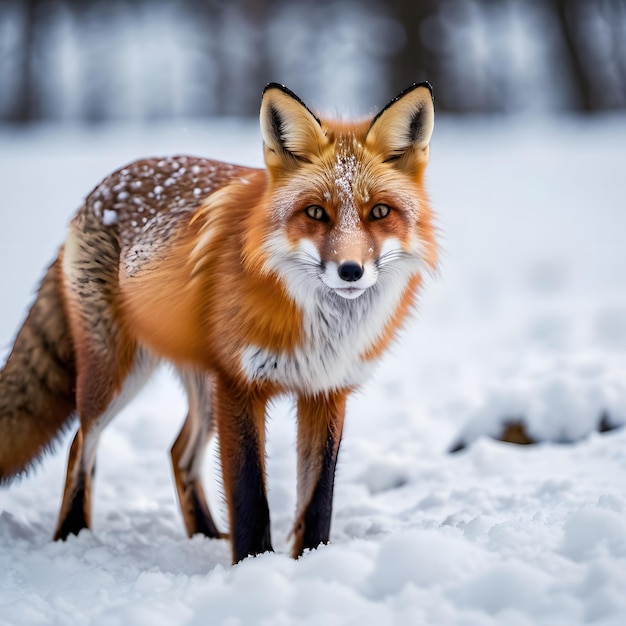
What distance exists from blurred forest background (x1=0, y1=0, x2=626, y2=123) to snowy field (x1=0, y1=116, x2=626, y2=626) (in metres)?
1.86

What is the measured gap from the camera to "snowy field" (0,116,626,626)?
2234 mm

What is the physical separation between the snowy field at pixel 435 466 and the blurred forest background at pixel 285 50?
6.11 ft

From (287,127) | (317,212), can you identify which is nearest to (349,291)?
(317,212)

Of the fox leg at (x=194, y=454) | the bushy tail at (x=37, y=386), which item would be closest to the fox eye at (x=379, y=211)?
the fox leg at (x=194, y=454)

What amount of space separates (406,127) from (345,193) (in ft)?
1.33

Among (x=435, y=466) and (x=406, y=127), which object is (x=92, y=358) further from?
(x=435, y=466)

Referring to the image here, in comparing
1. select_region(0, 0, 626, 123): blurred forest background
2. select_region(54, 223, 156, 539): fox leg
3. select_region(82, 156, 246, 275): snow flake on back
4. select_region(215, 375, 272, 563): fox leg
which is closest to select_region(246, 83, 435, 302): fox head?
select_region(215, 375, 272, 563): fox leg

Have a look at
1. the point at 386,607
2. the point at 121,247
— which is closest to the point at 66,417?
the point at 121,247

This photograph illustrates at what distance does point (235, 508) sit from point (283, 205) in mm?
1202

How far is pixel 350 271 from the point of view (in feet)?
8.25

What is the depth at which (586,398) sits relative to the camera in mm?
4426

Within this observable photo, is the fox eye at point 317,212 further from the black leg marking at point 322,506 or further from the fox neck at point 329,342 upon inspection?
the black leg marking at point 322,506

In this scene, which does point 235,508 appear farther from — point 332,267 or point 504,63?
point 504,63

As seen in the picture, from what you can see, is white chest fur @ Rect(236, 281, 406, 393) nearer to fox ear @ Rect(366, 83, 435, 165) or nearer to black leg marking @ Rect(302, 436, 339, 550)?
black leg marking @ Rect(302, 436, 339, 550)
